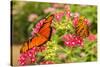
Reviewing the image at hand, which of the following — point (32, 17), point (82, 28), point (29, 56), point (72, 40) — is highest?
point (32, 17)

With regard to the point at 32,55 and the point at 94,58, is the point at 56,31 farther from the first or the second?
the point at 94,58

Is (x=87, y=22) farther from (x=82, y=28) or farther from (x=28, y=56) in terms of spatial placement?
(x=28, y=56)

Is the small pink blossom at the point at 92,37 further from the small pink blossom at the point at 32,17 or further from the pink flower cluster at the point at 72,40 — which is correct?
the small pink blossom at the point at 32,17

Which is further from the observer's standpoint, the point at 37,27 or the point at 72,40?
the point at 72,40

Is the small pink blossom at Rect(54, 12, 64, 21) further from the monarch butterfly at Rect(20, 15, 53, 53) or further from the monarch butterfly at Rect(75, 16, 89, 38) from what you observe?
the monarch butterfly at Rect(75, 16, 89, 38)

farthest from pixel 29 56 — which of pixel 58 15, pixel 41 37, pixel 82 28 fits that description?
pixel 82 28

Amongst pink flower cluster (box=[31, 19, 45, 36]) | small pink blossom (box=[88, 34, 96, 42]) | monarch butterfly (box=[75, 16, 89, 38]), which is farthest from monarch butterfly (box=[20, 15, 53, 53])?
small pink blossom (box=[88, 34, 96, 42])
